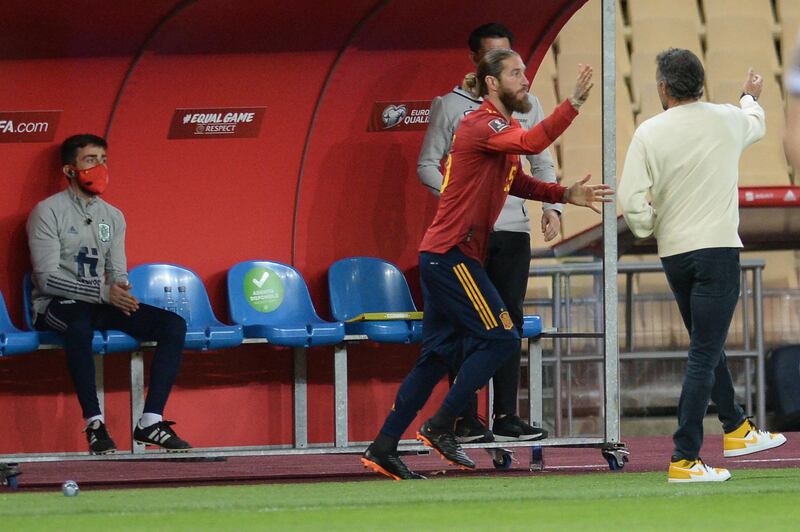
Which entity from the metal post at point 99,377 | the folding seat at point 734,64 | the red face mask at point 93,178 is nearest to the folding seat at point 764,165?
the folding seat at point 734,64

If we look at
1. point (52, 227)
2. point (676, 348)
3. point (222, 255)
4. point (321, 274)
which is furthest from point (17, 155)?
point (676, 348)

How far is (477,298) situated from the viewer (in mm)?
6551

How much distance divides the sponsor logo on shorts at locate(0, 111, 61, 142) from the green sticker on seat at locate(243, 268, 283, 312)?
1.34 m

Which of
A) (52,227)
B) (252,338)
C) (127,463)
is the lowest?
(127,463)

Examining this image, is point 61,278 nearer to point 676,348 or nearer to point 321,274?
point 321,274

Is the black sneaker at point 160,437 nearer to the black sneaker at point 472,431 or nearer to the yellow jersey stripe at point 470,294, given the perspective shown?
the black sneaker at point 472,431

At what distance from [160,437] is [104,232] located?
45.8 inches

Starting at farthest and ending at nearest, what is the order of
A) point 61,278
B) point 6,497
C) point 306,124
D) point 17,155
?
point 306,124
point 17,155
point 61,278
point 6,497

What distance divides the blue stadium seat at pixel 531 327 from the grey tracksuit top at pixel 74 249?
210 cm

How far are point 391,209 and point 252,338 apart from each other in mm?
1234

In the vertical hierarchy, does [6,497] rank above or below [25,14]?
below

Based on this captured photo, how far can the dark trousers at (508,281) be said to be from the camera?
7.40 m

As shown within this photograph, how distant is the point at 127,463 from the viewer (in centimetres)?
919

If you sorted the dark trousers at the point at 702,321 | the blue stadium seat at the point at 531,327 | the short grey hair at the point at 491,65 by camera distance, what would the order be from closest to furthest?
the dark trousers at the point at 702,321, the short grey hair at the point at 491,65, the blue stadium seat at the point at 531,327
